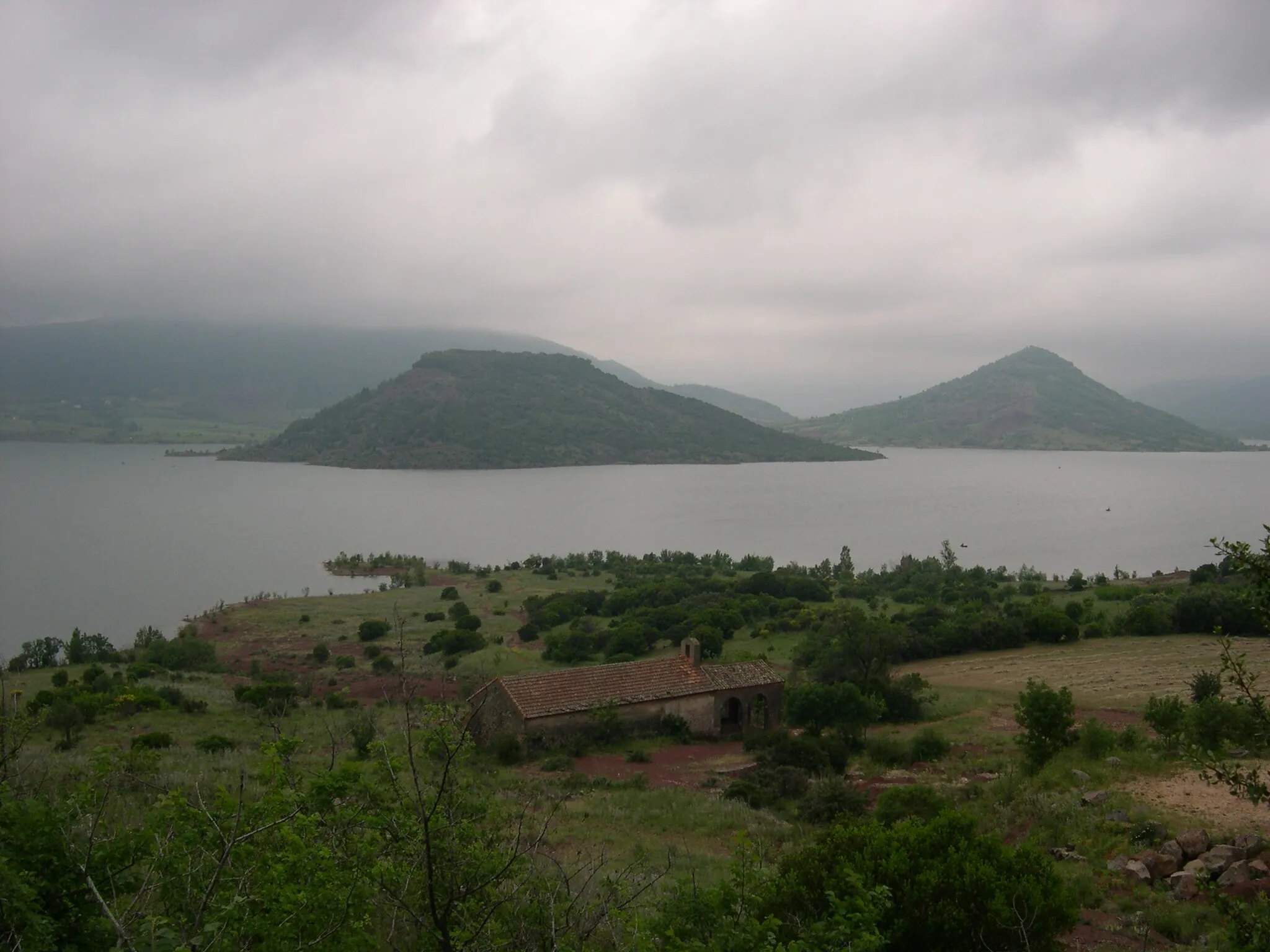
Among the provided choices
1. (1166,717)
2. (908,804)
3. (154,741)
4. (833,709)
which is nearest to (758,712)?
(833,709)

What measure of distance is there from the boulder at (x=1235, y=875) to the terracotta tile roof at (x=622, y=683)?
1392 cm

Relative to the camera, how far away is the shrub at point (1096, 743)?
15367mm

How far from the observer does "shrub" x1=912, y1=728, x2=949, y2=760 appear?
18.3m

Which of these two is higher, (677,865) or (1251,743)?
(1251,743)

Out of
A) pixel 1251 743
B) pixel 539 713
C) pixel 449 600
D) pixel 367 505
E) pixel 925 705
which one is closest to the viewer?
pixel 1251 743

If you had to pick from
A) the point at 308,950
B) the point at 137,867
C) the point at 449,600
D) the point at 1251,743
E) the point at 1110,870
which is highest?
the point at 1251,743

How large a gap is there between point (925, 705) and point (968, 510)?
83631mm

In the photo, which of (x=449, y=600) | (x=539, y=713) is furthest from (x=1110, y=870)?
(x=449, y=600)

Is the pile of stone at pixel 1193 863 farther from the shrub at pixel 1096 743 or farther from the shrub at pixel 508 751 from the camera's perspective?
the shrub at pixel 508 751

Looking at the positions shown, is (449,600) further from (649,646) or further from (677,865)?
(677,865)

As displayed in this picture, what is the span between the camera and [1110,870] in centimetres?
1002

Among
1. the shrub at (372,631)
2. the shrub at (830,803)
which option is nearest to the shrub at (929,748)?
the shrub at (830,803)

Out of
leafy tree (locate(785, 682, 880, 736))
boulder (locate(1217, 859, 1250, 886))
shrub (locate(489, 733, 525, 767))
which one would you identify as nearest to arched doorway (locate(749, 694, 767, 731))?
leafy tree (locate(785, 682, 880, 736))

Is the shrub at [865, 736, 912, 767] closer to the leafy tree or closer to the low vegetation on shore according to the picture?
the low vegetation on shore
